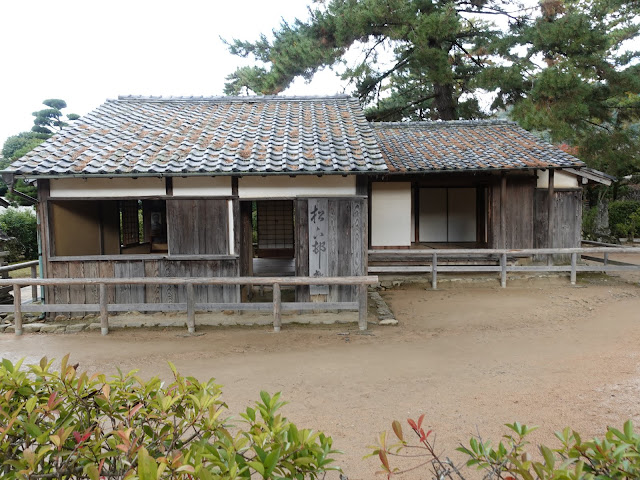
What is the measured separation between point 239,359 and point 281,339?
97 centimetres

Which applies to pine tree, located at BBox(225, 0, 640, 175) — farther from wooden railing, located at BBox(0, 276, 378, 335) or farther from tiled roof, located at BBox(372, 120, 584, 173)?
wooden railing, located at BBox(0, 276, 378, 335)

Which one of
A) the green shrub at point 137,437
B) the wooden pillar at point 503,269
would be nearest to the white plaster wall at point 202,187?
the green shrub at point 137,437

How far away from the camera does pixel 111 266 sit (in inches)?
291

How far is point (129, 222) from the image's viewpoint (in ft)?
34.2

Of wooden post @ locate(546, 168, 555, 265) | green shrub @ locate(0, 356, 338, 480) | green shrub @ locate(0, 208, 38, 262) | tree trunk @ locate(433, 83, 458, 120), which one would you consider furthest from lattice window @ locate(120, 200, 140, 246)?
tree trunk @ locate(433, 83, 458, 120)

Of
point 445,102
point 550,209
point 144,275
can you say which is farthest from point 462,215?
point 144,275

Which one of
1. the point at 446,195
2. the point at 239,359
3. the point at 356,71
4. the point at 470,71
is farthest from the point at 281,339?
the point at 470,71

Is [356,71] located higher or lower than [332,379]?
higher

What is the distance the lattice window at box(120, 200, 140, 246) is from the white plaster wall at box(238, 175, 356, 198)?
4.40 m

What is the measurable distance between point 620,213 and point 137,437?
24490 millimetres

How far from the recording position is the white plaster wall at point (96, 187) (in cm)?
721

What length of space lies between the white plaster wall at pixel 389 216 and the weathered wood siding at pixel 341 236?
159 inches

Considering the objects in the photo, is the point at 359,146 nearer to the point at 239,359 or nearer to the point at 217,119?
the point at 217,119

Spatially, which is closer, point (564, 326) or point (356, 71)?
point (564, 326)
